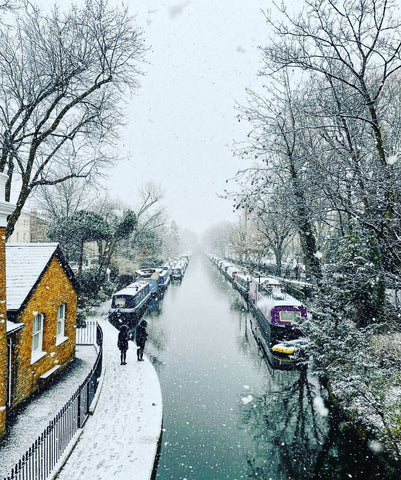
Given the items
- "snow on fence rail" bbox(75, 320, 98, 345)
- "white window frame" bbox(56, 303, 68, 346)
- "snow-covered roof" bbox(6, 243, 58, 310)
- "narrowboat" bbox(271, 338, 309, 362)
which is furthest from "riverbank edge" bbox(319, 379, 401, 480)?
"snow on fence rail" bbox(75, 320, 98, 345)

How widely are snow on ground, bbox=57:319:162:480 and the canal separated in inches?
32.1

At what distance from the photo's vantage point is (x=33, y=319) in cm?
988

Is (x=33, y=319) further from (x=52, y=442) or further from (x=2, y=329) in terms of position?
(x=52, y=442)

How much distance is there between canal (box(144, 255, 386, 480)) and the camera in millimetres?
7875

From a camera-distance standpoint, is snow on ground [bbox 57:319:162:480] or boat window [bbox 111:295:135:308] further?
boat window [bbox 111:295:135:308]

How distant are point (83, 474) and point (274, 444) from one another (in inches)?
209

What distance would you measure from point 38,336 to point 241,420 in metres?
7.36

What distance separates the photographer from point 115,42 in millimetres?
11805

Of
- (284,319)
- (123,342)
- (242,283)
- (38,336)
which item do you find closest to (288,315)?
(284,319)

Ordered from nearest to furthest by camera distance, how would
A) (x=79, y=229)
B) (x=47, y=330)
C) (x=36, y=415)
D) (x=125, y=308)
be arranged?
(x=36, y=415) → (x=47, y=330) → (x=125, y=308) → (x=79, y=229)

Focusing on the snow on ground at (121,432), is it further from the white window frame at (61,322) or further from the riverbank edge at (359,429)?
the riverbank edge at (359,429)

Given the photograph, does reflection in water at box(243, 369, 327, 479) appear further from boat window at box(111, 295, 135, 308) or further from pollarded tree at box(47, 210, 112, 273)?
pollarded tree at box(47, 210, 112, 273)

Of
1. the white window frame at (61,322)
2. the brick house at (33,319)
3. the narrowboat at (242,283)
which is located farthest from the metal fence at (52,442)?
the narrowboat at (242,283)

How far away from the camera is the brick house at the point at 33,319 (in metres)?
8.31
